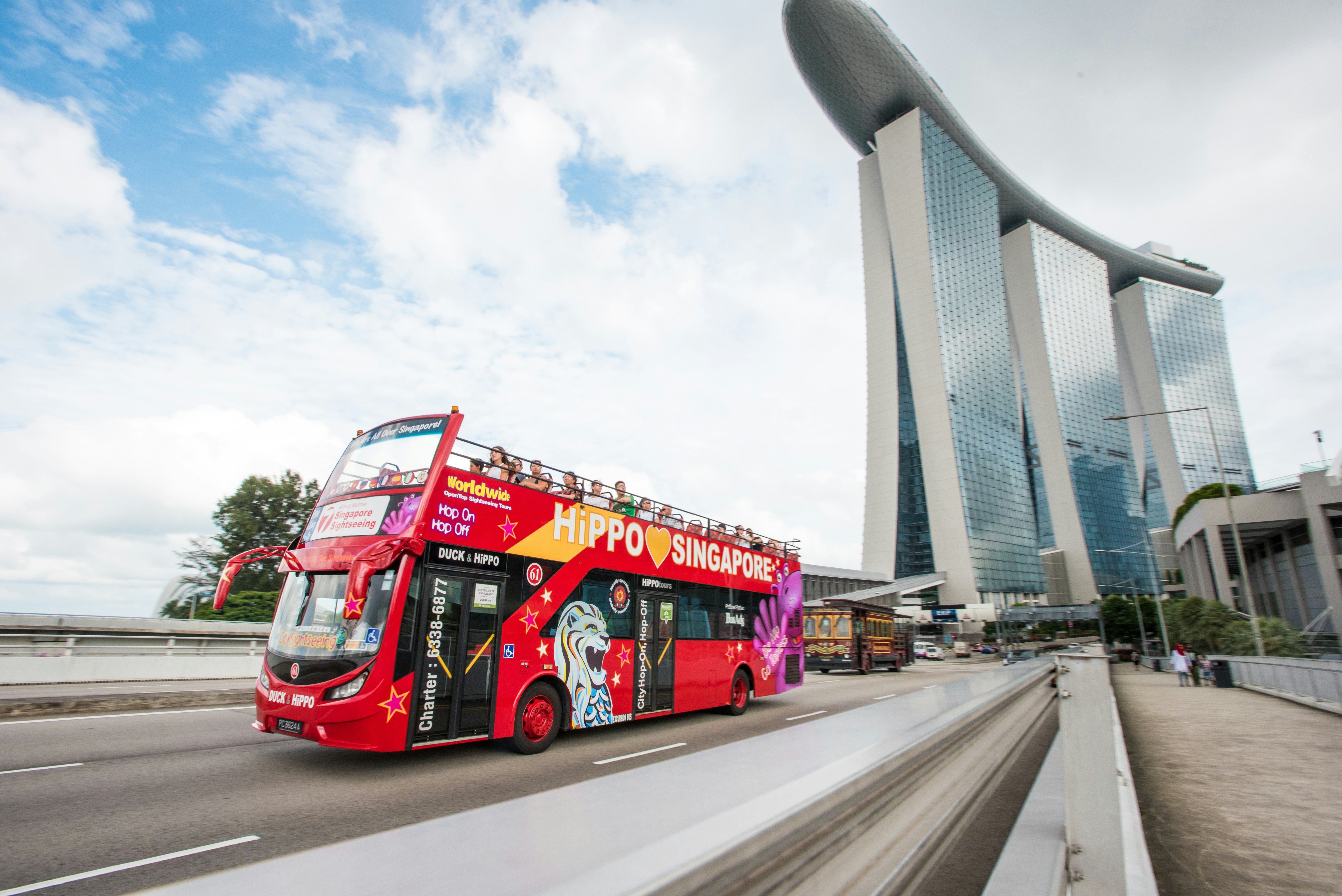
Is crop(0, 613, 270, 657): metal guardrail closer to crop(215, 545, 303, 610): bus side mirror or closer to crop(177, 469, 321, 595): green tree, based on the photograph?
crop(215, 545, 303, 610): bus side mirror

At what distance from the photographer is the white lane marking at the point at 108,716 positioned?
9547 mm

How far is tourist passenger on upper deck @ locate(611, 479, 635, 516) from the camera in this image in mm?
10914

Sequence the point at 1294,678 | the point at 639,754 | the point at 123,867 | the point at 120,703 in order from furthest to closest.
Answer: the point at 1294,678
the point at 120,703
the point at 639,754
the point at 123,867

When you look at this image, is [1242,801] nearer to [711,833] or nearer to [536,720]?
[536,720]

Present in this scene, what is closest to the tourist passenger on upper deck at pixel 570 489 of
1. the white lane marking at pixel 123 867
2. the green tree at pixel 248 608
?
the white lane marking at pixel 123 867

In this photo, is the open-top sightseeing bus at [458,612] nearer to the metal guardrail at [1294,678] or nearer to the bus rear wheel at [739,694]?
the bus rear wheel at [739,694]

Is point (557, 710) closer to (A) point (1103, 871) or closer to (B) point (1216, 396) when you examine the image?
(A) point (1103, 871)

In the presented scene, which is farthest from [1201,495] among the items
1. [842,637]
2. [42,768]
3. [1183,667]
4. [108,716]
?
[42,768]

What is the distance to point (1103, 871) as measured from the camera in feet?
9.32

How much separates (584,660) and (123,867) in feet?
19.4

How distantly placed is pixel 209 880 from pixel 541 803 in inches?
33.0

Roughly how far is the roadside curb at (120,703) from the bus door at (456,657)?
7.22 meters

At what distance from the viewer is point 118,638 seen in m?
15.6

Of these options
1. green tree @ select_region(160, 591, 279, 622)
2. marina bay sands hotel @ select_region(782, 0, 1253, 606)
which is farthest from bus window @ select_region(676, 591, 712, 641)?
marina bay sands hotel @ select_region(782, 0, 1253, 606)
